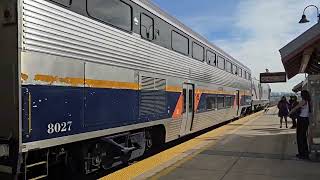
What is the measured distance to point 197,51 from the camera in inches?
579

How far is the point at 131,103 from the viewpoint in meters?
8.70

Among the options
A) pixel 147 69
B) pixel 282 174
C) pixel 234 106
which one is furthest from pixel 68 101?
pixel 234 106

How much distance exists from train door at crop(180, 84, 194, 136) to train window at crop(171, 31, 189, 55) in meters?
1.05

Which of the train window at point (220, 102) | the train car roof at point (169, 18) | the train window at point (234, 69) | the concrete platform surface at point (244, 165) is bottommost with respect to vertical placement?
the concrete platform surface at point (244, 165)

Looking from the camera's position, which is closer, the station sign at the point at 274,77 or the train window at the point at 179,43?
the train window at the point at 179,43

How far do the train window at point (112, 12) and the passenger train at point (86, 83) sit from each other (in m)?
0.02

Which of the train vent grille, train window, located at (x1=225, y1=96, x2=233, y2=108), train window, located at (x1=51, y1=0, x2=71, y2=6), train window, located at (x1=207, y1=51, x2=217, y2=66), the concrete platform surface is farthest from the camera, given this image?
train window, located at (x1=225, y1=96, x2=233, y2=108)

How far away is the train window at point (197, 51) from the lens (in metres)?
14.2

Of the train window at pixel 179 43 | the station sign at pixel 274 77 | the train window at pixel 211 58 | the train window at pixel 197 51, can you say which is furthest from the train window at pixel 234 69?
the station sign at pixel 274 77

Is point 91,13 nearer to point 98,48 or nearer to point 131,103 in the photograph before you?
point 98,48

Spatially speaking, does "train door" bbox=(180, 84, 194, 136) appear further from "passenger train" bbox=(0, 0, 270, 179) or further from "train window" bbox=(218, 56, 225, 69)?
"train window" bbox=(218, 56, 225, 69)

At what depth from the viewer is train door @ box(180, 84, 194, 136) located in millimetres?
12752

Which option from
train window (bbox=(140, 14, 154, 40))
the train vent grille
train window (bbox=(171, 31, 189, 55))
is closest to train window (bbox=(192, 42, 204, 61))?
train window (bbox=(171, 31, 189, 55))

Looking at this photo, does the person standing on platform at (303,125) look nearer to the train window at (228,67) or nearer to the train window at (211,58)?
the train window at (211,58)
